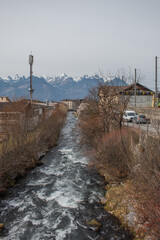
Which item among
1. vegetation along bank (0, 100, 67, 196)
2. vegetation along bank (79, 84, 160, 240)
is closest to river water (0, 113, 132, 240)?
vegetation along bank (79, 84, 160, 240)

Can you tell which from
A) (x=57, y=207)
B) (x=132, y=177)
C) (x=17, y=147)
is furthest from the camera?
(x=17, y=147)

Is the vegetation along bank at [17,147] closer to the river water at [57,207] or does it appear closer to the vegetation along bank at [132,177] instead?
the river water at [57,207]

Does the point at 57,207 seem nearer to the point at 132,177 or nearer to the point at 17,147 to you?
the point at 132,177

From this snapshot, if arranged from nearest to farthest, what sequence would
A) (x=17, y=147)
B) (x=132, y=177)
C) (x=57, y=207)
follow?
(x=132, y=177) → (x=57, y=207) → (x=17, y=147)

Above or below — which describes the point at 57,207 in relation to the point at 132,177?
below

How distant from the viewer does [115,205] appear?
11.0m

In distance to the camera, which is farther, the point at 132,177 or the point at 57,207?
the point at 57,207

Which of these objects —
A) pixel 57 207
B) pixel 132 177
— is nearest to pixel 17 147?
pixel 57 207

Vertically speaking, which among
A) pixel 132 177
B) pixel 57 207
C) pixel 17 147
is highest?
pixel 17 147

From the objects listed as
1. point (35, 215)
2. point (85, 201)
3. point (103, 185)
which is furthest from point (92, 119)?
point (35, 215)

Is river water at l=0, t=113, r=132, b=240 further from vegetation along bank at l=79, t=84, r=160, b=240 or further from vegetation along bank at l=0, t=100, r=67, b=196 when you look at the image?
vegetation along bank at l=0, t=100, r=67, b=196

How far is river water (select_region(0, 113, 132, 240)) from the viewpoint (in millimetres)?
9125

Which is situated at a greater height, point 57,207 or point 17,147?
point 17,147

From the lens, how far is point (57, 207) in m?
11.5
